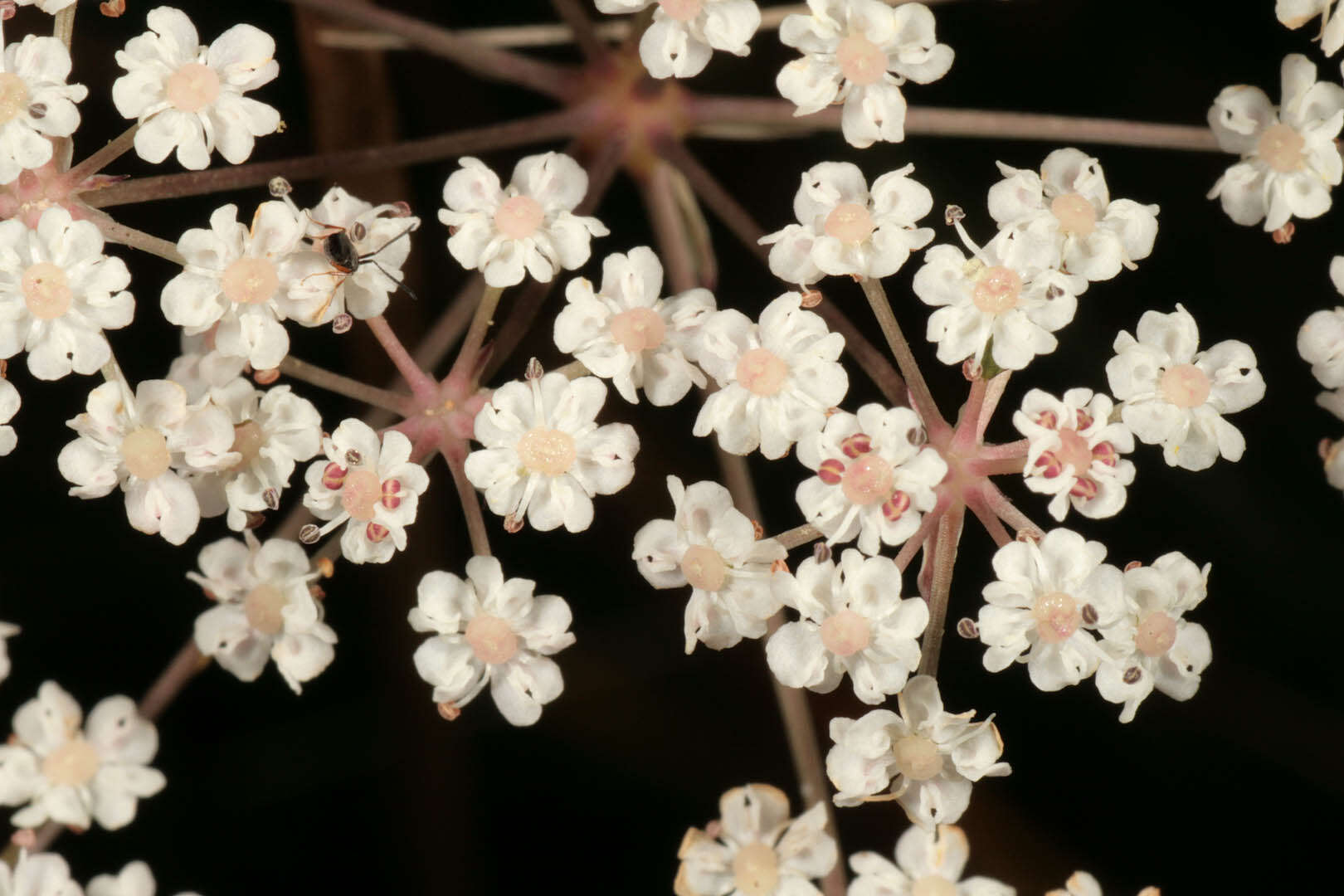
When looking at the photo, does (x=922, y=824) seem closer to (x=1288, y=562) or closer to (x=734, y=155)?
(x=1288, y=562)

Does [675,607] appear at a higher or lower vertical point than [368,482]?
higher

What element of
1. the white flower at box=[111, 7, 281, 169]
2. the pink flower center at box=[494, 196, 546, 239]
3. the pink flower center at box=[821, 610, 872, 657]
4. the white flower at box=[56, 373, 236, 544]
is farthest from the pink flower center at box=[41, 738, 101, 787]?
the pink flower center at box=[821, 610, 872, 657]

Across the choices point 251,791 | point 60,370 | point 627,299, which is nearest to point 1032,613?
point 627,299

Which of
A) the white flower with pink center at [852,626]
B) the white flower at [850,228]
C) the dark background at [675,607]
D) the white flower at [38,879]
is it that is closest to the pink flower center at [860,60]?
the white flower at [850,228]

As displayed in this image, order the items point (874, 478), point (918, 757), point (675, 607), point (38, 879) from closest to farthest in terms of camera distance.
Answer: point (874, 478) → point (918, 757) → point (38, 879) → point (675, 607)

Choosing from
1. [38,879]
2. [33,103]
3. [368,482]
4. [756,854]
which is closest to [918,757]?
[756,854]

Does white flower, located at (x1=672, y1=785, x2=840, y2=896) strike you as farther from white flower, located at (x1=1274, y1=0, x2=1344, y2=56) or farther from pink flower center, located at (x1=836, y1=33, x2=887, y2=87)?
white flower, located at (x1=1274, y1=0, x2=1344, y2=56)

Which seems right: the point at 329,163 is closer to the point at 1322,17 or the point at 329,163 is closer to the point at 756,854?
the point at 756,854
